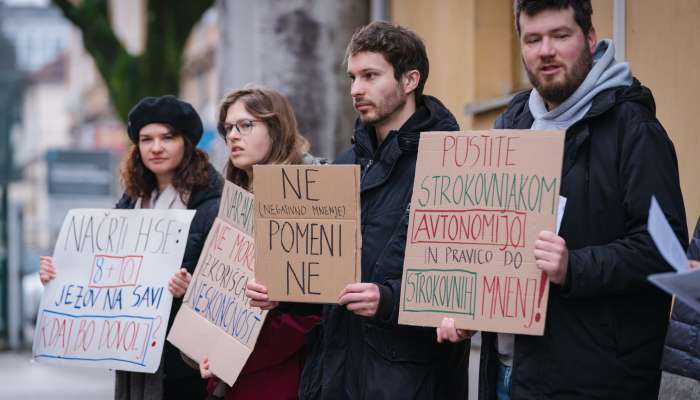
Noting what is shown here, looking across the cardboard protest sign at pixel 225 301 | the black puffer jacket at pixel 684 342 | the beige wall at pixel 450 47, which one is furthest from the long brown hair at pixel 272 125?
the beige wall at pixel 450 47

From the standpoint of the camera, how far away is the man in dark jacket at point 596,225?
3367mm

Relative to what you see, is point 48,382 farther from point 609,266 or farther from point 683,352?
point 683,352

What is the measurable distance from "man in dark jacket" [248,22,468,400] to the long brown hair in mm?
605

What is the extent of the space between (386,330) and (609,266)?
0.87 metres

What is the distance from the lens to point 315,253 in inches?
159

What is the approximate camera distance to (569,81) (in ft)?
11.5

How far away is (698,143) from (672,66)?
0.41 m

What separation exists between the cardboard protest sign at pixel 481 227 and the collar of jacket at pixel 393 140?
0.26m

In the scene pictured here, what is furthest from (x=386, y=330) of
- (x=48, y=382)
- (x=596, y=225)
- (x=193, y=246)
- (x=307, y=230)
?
(x=48, y=382)

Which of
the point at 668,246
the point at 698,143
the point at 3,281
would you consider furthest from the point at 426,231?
the point at 3,281

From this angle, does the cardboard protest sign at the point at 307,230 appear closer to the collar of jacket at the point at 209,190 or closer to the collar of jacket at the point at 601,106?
the collar of jacket at the point at 601,106

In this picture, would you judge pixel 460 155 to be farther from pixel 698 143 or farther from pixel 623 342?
pixel 698 143

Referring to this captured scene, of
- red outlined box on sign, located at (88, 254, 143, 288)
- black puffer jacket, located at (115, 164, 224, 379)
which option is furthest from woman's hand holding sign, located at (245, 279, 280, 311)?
red outlined box on sign, located at (88, 254, 143, 288)

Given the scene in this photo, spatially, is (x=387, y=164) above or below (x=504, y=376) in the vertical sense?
above
